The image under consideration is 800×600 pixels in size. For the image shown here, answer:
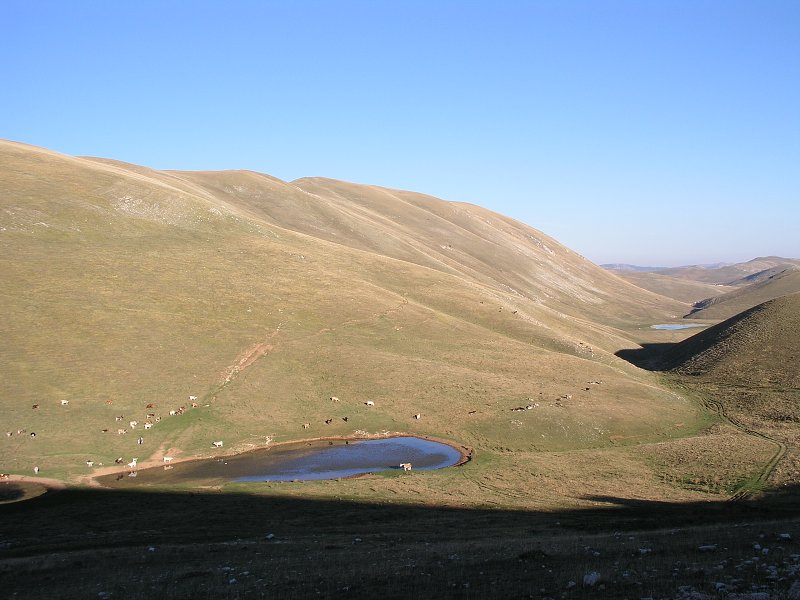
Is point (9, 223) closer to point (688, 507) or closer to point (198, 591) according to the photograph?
point (198, 591)

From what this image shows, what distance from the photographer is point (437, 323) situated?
79.0 m

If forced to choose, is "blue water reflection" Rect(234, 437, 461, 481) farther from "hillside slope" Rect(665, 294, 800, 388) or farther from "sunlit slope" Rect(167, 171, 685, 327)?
"sunlit slope" Rect(167, 171, 685, 327)

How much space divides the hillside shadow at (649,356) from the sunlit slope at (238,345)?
5407mm

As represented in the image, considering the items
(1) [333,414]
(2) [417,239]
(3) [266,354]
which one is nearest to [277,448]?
(1) [333,414]

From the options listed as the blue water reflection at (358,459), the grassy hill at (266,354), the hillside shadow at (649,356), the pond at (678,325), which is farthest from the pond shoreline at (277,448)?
the pond at (678,325)

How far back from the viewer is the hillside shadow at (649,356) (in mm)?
94875

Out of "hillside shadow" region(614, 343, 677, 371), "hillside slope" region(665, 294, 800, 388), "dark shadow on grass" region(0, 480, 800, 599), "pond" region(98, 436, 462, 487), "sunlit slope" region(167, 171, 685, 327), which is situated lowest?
"pond" region(98, 436, 462, 487)

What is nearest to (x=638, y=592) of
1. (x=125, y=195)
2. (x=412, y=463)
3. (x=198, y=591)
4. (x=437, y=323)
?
(x=198, y=591)

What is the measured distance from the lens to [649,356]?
339 ft

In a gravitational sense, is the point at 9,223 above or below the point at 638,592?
above

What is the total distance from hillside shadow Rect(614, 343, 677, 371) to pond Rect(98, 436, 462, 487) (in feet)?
181

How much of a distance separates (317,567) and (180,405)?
36.1 m

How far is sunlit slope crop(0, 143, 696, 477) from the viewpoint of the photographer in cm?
5188

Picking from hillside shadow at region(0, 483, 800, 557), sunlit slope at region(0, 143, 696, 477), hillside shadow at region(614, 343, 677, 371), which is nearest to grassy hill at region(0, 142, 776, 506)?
sunlit slope at region(0, 143, 696, 477)
